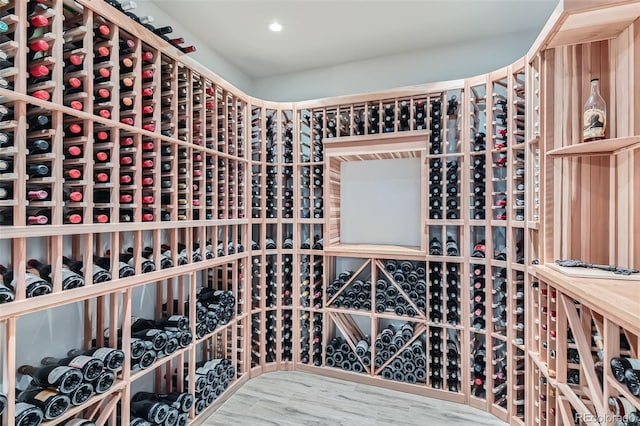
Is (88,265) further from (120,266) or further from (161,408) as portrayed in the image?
(161,408)

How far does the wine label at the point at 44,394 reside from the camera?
133cm

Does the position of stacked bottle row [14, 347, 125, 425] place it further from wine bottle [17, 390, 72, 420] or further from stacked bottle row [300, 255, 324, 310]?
stacked bottle row [300, 255, 324, 310]

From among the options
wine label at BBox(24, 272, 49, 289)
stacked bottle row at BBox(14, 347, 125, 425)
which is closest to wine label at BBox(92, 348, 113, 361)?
stacked bottle row at BBox(14, 347, 125, 425)

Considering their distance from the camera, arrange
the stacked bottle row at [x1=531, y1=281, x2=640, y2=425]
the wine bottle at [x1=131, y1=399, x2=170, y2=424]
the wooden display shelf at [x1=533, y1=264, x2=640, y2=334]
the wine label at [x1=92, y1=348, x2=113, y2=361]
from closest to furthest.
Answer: the wooden display shelf at [x1=533, y1=264, x2=640, y2=334] < the stacked bottle row at [x1=531, y1=281, x2=640, y2=425] < the wine label at [x1=92, y1=348, x2=113, y2=361] < the wine bottle at [x1=131, y1=399, x2=170, y2=424]

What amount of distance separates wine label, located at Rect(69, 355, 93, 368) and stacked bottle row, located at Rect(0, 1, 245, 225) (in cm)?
64

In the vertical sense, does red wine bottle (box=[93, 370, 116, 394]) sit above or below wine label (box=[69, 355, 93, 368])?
below

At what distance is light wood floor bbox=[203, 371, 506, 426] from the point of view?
7.11 ft

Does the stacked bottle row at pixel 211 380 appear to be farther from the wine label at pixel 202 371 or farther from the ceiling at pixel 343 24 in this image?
the ceiling at pixel 343 24

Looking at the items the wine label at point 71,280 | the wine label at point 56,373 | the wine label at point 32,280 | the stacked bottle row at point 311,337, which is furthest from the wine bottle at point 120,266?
the stacked bottle row at point 311,337

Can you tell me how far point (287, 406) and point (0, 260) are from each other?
6.23 ft

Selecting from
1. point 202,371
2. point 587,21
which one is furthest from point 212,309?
point 587,21

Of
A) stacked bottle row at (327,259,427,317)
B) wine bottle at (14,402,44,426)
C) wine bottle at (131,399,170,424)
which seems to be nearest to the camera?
wine bottle at (14,402,44,426)

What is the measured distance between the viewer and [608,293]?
1083 millimetres

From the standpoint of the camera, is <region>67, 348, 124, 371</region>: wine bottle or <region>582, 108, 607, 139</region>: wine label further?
<region>67, 348, 124, 371</region>: wine bottle
